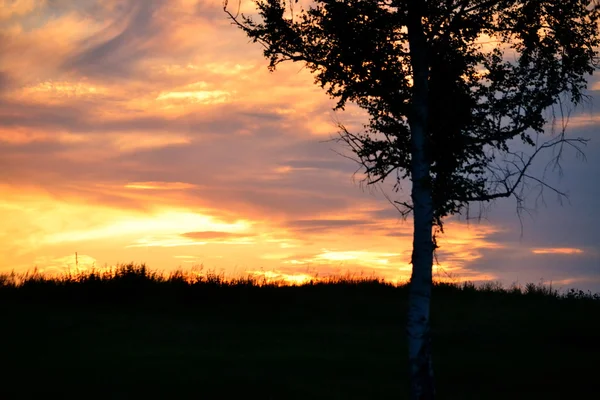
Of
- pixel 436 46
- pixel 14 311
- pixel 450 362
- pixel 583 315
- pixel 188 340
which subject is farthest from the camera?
pixel 583 315

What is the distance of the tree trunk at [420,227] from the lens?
15.2 metres

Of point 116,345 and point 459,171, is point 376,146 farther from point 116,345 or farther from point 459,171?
point 116,345

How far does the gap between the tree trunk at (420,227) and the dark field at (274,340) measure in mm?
2982

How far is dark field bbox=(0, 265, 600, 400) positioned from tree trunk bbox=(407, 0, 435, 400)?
298cm

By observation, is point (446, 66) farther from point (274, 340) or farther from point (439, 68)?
point (274, 340)

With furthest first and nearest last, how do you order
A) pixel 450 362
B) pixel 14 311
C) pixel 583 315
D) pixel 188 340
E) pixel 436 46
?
pixel 583 315
pixel 14 311
pixel 188 340
pixel 450 362
pixel 436 46

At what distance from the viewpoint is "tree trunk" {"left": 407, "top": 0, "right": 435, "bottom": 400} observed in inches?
600

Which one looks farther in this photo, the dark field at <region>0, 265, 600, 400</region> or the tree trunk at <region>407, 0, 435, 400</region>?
the dark field at <region>0, 265, 600, 400</region>

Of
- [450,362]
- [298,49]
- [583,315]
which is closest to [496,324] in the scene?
[583,315]

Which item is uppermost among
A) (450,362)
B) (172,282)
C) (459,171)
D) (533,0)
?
(533,0)

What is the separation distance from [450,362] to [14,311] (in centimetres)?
1757

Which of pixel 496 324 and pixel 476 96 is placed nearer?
pixel 476 96

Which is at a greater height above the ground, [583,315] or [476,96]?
[476,96]

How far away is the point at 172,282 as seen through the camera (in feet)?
107
